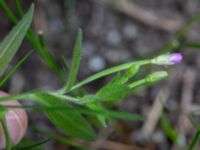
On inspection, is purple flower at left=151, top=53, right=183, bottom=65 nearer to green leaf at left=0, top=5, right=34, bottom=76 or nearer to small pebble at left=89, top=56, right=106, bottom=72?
green leaf at left=0, top=5, right=34, bottom=76

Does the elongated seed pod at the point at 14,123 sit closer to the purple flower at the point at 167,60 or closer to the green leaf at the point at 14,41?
the green leaf at the point at 14,41

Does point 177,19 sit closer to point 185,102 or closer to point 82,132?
point 185,102

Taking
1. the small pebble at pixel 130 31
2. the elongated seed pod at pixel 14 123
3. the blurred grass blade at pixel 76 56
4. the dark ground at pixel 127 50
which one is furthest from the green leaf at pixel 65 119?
the small pebble at pixel 130 31

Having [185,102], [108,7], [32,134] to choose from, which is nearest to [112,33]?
[108,7]

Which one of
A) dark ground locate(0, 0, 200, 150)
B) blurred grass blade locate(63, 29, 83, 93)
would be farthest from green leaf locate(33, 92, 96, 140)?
dark ground locate(0, 0, 200, 150)

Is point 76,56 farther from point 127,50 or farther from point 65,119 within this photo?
point 127,50
